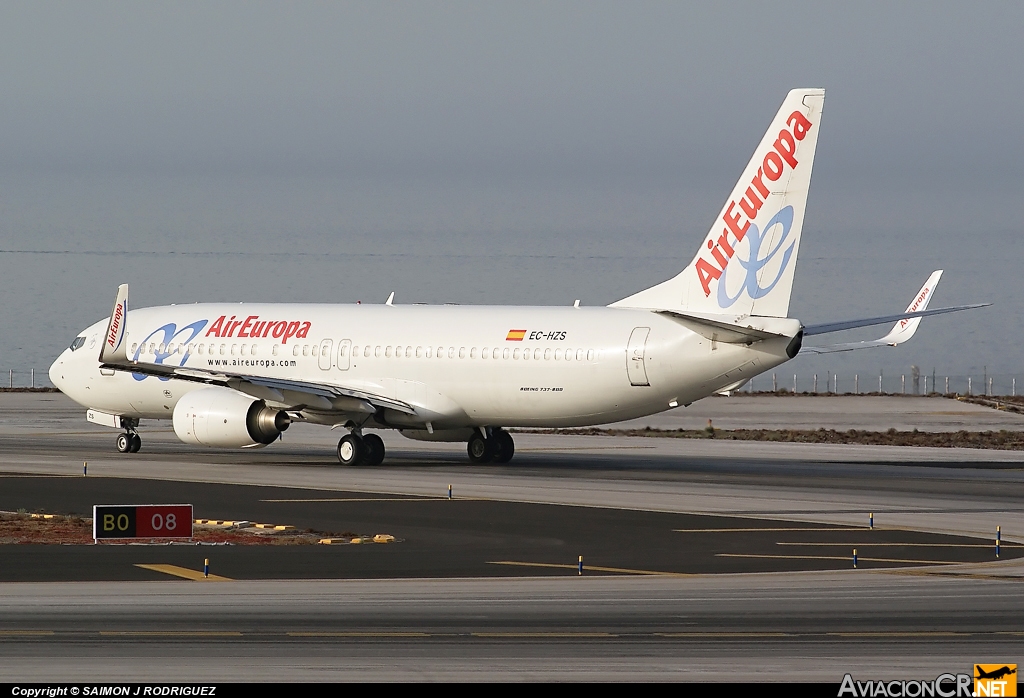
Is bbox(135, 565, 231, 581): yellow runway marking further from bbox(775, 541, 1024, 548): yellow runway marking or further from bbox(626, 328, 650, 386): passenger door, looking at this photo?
bbox(626, 328, 650, 386): passenger door

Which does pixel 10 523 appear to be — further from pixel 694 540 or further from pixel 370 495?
pixel 694 540

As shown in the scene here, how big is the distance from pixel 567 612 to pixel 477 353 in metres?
24.2

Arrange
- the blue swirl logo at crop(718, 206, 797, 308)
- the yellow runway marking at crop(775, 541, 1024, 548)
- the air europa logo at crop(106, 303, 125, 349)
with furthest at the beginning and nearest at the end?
the air europa logo at crop(106, 303, 125, 349) < the blue swirl logo at crop(718, 206, 797, 308) < the yellow runway marking at crop(775, 541, 1024, 548)

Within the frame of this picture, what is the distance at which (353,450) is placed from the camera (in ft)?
144

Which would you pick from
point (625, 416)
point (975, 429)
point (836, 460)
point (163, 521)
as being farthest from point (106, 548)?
point (975, 429)

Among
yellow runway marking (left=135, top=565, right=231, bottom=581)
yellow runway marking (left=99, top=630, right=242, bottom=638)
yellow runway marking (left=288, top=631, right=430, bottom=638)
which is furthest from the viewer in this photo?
yellow runway marking (left=135, top=565, right=231, bottom=581)

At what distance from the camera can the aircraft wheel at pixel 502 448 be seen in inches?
1788

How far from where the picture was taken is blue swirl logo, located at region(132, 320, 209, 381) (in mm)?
47219

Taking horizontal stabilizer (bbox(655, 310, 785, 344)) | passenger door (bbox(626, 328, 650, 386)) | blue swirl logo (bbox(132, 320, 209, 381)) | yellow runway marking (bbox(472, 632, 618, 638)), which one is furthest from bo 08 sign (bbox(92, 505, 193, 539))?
blue swirl logo (bbox(132, 320, 209, 381))

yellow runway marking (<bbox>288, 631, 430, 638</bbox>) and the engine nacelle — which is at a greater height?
the engine nacelle

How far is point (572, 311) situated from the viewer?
42875 millimetres

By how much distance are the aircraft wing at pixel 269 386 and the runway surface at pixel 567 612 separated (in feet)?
14.7

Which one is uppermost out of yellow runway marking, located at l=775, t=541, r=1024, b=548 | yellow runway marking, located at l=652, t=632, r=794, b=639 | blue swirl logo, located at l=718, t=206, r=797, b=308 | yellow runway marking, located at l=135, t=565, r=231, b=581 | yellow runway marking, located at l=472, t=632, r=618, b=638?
blue swirl logo, located at l=718, t=206, r=797, b=308

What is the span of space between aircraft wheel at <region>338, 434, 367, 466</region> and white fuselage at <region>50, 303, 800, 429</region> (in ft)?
3.24
